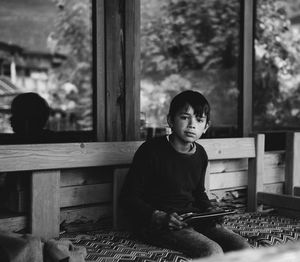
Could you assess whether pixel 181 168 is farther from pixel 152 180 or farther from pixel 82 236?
pixel 82 236

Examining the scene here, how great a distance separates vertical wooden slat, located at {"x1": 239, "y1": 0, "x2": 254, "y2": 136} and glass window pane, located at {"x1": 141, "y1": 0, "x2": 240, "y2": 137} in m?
3.85

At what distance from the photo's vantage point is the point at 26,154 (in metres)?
2.34

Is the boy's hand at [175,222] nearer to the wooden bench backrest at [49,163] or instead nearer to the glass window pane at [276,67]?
the wooden bench backrest at [49,163]

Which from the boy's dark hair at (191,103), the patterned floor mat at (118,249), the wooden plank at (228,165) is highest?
the boy's dark hair at (191,103)

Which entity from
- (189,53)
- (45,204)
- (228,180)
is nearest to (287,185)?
(228,180)

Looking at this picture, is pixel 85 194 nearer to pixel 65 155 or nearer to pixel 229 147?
pixel 65 155

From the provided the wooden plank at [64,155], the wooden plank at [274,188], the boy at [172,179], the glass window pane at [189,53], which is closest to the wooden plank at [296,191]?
the wooden plank at [274,188]

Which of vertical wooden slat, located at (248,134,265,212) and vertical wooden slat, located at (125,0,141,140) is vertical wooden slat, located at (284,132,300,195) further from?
vertical wooden slat, located at (125,0,141,140)

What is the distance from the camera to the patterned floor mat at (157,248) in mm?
2072

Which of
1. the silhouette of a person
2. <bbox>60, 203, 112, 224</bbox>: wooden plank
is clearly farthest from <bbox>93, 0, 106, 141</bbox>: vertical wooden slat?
the silhouette of a person

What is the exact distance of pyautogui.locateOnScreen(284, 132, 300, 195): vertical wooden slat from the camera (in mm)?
3471

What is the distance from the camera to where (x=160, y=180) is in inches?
92.5

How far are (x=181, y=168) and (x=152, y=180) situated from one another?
0.17 m

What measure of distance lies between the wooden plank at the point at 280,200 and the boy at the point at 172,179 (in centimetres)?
95
